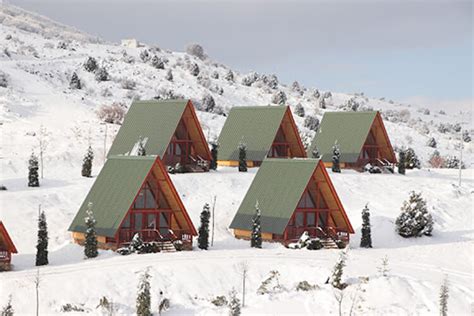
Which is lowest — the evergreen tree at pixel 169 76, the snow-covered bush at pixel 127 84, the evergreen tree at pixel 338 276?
the evergreen tree at pixel 338 276

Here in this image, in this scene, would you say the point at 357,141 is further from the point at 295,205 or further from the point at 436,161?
the point at 436,161

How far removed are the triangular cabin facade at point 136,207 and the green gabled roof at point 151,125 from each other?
13440mm

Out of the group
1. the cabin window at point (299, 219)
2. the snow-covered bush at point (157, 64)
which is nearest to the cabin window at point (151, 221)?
the cabin window at point (299, 219)

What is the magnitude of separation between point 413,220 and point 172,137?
58.9ft

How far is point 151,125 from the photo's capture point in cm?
5641

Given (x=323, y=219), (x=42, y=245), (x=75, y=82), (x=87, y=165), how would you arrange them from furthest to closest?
(x=75, y=82)
(x=87, y=165)
(x=323, y=219)
(x=42, y=245)

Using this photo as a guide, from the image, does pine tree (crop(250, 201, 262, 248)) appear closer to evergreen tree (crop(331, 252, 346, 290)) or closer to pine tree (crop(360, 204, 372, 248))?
pine tree (crop(360, 204, 372, 248))

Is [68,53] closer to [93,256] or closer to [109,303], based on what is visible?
[93,256]

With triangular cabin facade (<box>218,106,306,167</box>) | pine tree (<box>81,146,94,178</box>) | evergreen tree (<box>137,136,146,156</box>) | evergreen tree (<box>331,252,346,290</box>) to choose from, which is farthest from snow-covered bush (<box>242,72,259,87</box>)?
evergreen tree (<box>331,252,346,290</box>)

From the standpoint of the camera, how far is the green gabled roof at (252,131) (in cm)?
6003

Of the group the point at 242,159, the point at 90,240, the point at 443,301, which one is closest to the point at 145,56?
the point at 242,159

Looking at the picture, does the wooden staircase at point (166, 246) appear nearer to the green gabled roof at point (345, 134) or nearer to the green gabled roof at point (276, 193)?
the green gabled roof at point (276, 193)

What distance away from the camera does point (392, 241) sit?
46375 millimetres

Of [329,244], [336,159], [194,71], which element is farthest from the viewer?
[194,71]
